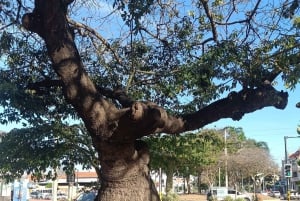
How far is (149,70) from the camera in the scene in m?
12.0

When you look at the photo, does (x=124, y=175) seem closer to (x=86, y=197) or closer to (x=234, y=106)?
(x=234, y=106)

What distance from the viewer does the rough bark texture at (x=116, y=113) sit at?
7.66 metres

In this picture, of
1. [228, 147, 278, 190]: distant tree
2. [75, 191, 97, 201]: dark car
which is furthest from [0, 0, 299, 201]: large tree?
[228, 147, 278, 190]: distant tree

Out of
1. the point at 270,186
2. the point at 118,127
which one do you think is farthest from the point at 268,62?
the point at 270,186

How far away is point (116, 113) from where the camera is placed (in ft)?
25.2

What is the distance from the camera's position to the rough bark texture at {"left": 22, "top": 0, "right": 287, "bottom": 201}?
7.66 metres

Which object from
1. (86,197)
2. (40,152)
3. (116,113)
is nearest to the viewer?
(116,113)

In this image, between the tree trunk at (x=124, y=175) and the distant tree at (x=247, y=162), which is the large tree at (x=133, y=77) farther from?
the distant tree at (x=247, y=162)

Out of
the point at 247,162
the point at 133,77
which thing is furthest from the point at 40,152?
the point at 247,162

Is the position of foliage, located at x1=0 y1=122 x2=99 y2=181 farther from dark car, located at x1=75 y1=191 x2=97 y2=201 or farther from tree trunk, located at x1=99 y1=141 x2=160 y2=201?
dark car, located at x1=75 y1=191 x2=97 y2=201

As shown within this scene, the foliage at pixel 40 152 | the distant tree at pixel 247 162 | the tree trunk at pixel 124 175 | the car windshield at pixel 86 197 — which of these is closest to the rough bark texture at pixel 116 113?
the tree trunk at pixel 124 175

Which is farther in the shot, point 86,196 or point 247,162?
point 247,162

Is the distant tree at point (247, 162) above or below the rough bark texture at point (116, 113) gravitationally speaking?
above

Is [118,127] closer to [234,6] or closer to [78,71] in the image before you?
[78,71]
